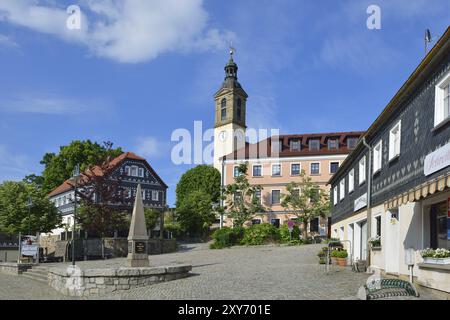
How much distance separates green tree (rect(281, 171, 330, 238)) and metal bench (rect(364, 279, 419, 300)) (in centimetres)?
3932

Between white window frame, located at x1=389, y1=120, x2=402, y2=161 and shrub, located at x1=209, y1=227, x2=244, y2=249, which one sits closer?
white window frame, located at x1=389, y1=120, x2=402, y2=161

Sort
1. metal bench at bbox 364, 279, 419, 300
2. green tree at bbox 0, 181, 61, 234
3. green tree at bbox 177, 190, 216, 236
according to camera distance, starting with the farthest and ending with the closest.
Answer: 1. green tree at bbox 177, 190, 216, 236
2. green tree at bbox 0, 181, 61, 234
3. metal bench at bbox 364, 279, 419, 300

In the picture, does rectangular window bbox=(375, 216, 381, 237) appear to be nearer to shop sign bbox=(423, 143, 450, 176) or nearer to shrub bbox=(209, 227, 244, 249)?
shop sign bbox=(423, 143, 450, 176)

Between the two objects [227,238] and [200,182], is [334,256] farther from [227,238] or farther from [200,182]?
[200,182]

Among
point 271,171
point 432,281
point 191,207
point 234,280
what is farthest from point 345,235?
point 191,207

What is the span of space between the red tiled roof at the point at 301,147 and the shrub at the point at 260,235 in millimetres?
16308

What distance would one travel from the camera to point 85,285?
1491 centimetres

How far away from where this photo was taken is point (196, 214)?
192 feet

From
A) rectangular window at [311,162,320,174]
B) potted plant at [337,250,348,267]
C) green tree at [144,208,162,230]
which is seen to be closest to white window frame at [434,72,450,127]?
potted plant at [337,250,348,267]

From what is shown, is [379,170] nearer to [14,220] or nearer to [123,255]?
[123,255]

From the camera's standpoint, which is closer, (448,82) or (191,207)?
(448,82)

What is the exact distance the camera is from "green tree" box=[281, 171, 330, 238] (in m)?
50.1

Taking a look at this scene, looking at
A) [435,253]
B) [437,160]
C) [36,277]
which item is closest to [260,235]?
[36,277]
